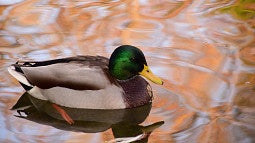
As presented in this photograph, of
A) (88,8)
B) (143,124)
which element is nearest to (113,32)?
(88,8)

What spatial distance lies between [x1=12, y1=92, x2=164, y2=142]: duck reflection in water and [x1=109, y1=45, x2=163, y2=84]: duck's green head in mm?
269

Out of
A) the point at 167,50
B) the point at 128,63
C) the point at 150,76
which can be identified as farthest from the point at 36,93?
the point at 167,50

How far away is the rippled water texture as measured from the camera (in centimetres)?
476

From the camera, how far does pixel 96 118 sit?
5004 mm

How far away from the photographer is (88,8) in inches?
293

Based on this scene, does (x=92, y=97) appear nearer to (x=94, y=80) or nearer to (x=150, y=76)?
(x=94, y=80)

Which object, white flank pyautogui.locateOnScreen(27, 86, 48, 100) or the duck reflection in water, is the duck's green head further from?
white flank pyautogui.locateOnScreen(27, 86, 48, 100)

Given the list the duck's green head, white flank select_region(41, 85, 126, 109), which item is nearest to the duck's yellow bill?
the duck's green head

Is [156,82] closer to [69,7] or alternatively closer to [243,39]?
[243,39]

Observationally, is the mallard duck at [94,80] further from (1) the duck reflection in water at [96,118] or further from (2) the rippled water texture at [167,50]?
(2) the rippled water texture at [167,50]

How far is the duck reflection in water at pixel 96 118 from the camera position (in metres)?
4.80

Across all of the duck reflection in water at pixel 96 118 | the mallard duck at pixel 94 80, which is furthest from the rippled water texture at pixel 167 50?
the mallard duck at pixel 94 80

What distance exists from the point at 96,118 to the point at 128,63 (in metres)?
0.51

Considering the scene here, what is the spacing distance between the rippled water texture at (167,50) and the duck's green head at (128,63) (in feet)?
0.89
